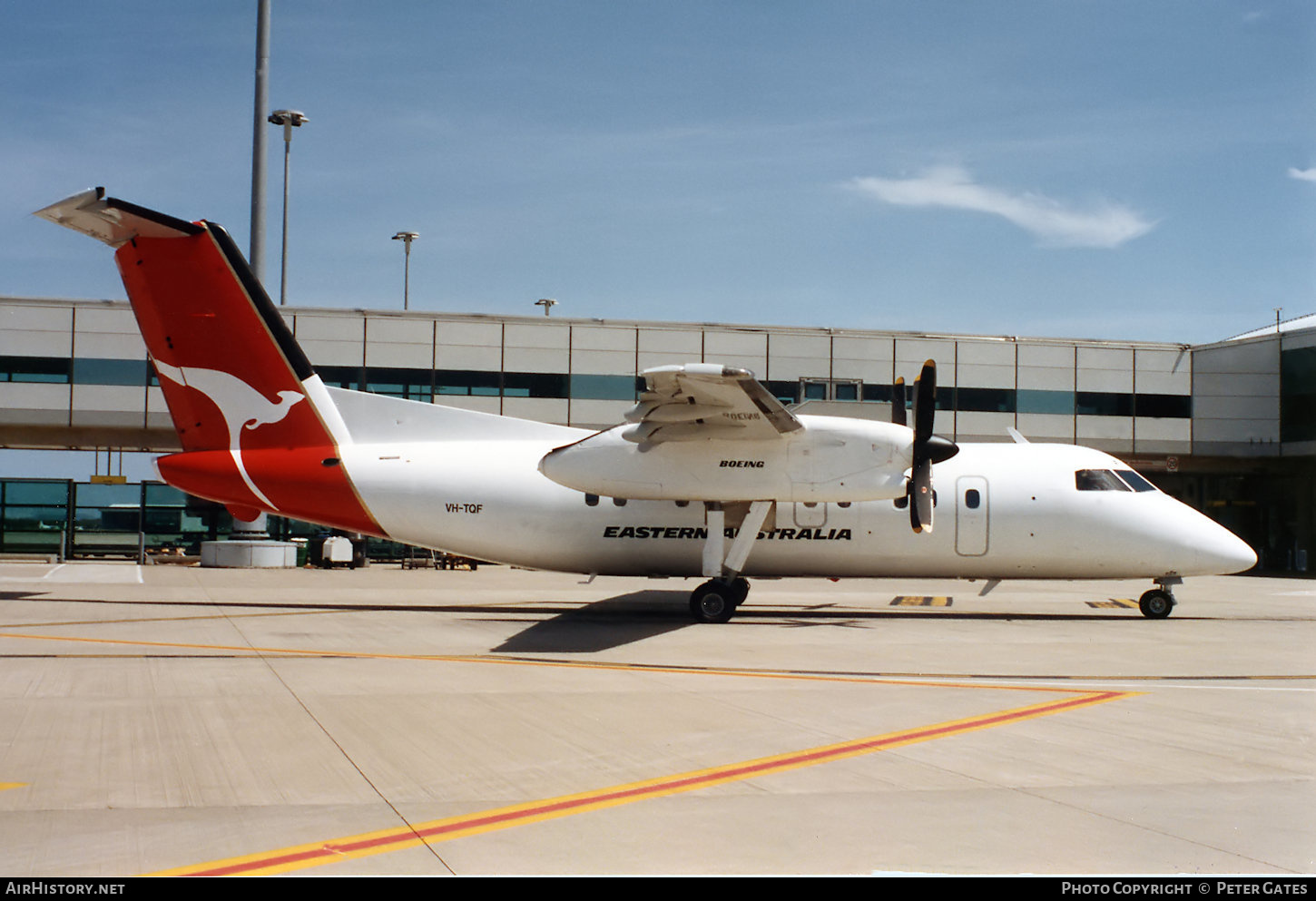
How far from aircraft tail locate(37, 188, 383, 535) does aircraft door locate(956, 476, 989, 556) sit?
10305 mm

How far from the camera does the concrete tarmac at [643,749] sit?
17.5ft

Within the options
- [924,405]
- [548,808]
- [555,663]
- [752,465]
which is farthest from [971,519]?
[548,808]

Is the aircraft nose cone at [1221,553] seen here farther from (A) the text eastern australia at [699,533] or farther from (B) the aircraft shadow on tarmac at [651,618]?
(A) the text eastern australia at [699,533]

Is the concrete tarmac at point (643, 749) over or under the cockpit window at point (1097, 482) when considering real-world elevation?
under

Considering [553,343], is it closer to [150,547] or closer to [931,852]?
[150,547]

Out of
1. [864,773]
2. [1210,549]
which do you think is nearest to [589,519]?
[1210,549]

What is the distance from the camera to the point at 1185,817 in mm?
6004

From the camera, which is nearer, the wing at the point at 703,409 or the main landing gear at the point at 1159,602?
the wing at the point at 703,409

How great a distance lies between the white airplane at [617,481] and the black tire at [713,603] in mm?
30

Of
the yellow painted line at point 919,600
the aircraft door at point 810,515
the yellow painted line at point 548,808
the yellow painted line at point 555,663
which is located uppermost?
the aircraft door at point 810,515

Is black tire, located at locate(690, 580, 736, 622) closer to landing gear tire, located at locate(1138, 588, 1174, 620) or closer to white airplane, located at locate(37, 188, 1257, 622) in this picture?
white airplane, located at locate(37, 188, 1257, 622)

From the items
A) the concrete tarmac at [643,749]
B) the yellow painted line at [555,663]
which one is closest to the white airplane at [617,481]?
the concrete tarmac at [643,749]

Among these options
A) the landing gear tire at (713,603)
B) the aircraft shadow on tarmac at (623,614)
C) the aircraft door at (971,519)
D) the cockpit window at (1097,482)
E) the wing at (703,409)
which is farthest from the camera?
the cockpit window at (1097,482)

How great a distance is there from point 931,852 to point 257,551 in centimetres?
3077
